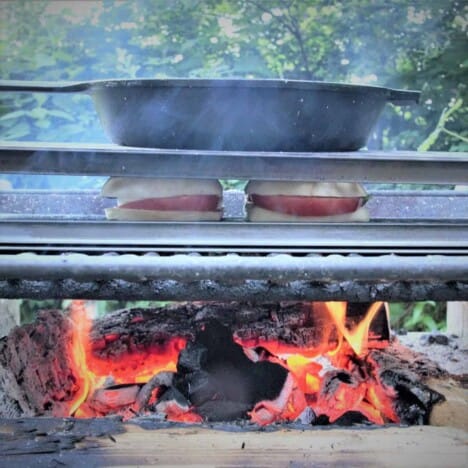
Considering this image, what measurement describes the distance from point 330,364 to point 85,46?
2406 mm

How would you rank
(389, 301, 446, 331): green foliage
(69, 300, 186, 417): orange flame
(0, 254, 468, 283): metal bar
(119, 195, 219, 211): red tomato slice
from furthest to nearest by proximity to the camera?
1. (389, 301, 446, 331): green foliage
2. (69, 300, 186, 417): orange flame
3. (119, 195, 219, 211): red tomato slice
4. (0, 254, 468, 283): metal bar

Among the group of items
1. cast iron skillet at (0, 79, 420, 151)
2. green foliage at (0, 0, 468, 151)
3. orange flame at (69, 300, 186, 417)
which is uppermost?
green foliage at (0, 0, 468, 151)

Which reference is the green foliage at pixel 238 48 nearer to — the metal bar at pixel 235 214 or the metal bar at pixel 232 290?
the metal bar at pixel 235 214

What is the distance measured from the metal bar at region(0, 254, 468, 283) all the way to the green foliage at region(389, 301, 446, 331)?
85.9 inches

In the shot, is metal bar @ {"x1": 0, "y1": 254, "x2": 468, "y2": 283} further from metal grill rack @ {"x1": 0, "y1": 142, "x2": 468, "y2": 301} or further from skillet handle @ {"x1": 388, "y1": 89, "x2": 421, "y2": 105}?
skillet handle @ {"x1": 388, "y1": 89, "x2": 421, "y2": 105}

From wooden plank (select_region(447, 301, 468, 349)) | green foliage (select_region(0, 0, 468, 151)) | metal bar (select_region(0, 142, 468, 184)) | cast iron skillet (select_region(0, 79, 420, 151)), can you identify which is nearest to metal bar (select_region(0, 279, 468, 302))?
metal bar (select_region(0, 142, 468, 184))

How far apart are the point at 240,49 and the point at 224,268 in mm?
2542

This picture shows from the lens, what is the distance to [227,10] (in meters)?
3.21

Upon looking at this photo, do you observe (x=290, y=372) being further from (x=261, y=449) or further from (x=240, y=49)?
(x=240, y=49)

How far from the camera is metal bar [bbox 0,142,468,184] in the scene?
102 cm

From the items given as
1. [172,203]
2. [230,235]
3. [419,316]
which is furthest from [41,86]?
[419,316]

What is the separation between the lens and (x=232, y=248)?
3.47 feet

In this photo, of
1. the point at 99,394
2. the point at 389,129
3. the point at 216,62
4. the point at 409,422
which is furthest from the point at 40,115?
the point at 409,422

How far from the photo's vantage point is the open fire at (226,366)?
1.28 meters
